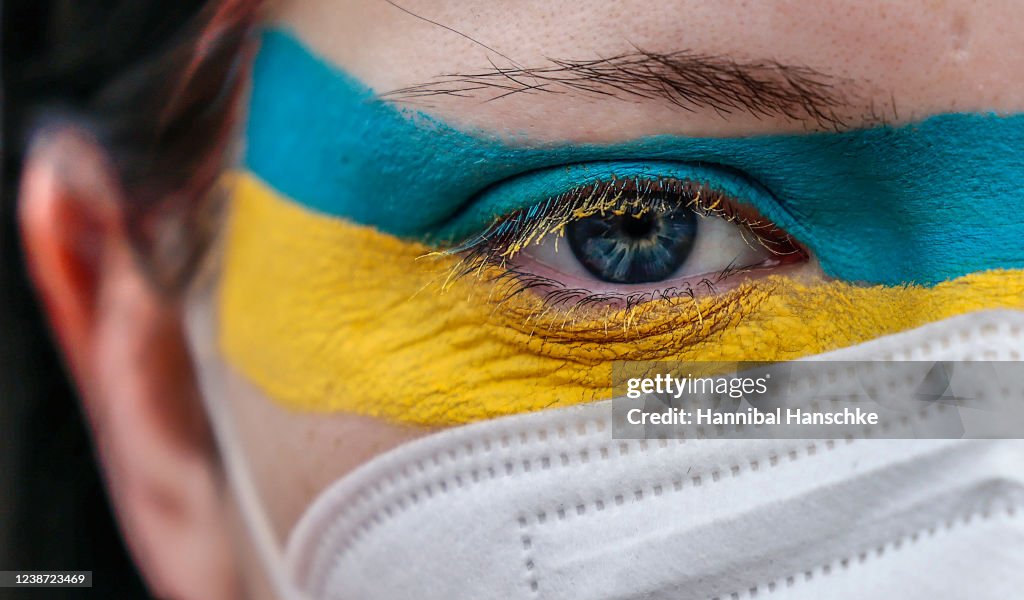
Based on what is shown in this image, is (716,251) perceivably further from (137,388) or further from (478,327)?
(137,388)

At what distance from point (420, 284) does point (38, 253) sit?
0.78m

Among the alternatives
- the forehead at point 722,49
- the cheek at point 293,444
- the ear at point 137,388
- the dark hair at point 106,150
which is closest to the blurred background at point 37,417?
the dark hair at point 106,150

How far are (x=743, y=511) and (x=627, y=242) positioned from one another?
1.10ft

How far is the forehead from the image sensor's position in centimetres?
83

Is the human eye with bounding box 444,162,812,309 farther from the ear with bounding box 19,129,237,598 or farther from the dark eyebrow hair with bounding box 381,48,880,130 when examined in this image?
the ear with bounding box 19,129,237,598

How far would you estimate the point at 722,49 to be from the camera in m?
0.84

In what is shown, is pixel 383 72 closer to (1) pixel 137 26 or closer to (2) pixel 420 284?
(2) pixel 420 284

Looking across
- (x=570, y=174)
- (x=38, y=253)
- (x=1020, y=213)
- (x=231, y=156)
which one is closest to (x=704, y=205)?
(x=570, y=174)

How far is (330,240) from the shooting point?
1062 millimetres

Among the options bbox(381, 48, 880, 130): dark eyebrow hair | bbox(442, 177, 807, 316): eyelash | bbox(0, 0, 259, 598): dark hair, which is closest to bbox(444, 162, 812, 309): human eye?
bbox(442, 177, 807, 316): eyelash

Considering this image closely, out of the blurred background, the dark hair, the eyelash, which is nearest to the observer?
the eyelash

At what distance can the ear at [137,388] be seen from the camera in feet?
4.39

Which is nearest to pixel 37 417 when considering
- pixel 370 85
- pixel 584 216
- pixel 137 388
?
pixel 137 388

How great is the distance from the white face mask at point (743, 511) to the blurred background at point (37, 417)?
1.04m
